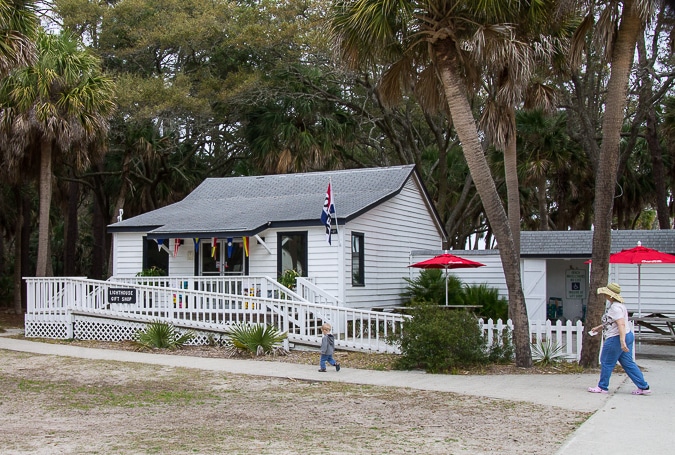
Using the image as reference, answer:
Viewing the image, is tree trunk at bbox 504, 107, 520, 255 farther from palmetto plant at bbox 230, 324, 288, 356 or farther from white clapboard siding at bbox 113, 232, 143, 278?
white clapboard siding at bbox 113, 232, 143, 278

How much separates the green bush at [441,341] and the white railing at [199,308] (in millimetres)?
1383

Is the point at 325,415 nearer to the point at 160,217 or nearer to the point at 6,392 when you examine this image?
the point at 6,392

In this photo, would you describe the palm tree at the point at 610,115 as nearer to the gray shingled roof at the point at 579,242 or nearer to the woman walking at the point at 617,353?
the woman walking at the point at 617,353

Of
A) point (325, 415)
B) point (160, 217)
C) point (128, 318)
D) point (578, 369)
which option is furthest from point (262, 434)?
point (160, 217)

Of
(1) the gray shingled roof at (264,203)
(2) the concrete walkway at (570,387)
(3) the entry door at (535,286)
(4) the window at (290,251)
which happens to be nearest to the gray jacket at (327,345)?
(2) the concrete walkway at (570,387)

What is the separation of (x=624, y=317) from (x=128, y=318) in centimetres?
1223

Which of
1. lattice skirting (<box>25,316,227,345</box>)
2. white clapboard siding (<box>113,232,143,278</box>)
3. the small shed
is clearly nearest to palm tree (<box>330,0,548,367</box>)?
the small shed

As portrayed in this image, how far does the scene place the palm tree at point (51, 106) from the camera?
2131cm

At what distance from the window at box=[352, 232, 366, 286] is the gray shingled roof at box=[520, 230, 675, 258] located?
184 inches

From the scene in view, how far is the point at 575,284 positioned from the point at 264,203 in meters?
10.4

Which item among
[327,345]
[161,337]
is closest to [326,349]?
[327,345]

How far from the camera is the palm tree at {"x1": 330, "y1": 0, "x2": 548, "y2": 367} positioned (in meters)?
14.1

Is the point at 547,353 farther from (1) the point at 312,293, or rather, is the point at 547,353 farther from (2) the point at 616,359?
(1) the point at 312,293

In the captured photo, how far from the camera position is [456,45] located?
1456 centimetres
